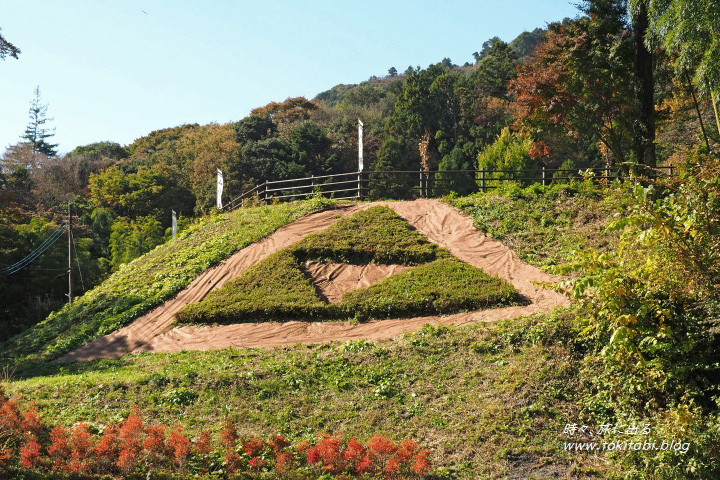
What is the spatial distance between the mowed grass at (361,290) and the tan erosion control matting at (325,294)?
0.36 m

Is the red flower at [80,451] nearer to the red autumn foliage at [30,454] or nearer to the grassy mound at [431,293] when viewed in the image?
the red autumn foliage at [30,454]

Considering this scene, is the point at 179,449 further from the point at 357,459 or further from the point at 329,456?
the point at 357,459

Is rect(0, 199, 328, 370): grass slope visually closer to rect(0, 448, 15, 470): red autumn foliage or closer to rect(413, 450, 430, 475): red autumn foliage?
rect(0, 448, 15, 470): red autumn foliage

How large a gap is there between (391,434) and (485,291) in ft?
21.7

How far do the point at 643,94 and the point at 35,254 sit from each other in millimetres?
27986

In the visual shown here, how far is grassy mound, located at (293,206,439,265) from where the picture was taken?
17.9 metres

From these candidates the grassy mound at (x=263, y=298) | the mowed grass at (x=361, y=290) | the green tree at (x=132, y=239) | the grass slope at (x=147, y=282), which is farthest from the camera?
the green tree at (x=132, y=239)

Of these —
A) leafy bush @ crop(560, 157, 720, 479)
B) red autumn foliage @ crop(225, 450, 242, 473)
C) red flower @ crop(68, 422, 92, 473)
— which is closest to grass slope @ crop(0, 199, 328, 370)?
red flower @ crop(68, 422, 92, 473)

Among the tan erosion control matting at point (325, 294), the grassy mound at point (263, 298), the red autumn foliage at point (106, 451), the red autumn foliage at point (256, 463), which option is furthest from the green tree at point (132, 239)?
the red autumn foliage at point (256, 463)

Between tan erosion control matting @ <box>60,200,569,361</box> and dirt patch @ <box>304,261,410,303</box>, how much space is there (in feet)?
0.09

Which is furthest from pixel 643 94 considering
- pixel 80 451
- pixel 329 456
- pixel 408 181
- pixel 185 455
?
pixel 80 451

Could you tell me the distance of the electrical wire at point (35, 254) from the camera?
30.3 m

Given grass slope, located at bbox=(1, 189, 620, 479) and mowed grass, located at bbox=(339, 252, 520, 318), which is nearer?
grass slope, located at bbox=(1, 189, 620, 479)

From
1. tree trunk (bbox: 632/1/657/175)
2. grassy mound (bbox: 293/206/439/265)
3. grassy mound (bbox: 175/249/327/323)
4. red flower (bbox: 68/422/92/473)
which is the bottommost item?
red flower (bbox: 68/422/92/473)
